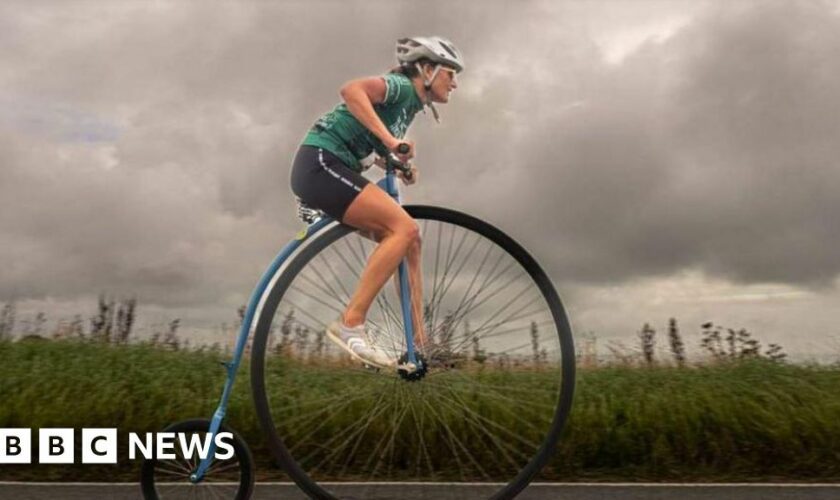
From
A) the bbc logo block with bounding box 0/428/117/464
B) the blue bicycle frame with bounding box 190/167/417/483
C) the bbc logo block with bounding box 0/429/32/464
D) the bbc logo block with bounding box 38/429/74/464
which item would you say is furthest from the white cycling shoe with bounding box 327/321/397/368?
the bbc logo block with bounding box 0/429/32/464

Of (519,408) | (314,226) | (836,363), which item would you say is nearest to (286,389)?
(519,408)

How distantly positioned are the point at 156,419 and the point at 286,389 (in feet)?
2.91

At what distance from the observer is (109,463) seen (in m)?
6.25

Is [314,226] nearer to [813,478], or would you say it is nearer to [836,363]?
[813,478]

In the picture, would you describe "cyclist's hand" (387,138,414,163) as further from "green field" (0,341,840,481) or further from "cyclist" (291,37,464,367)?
"green field" (0,341,840,481)

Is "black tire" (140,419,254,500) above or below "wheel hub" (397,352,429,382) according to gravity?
below

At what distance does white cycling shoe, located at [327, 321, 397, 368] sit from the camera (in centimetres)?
465

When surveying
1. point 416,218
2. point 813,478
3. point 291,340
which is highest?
point 416,218

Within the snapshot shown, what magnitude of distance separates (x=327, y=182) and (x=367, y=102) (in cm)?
41

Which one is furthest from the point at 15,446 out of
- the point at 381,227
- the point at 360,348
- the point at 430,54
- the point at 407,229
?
the point at 430,54

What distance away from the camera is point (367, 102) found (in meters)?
4.52

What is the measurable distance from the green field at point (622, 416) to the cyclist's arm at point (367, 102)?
1.55 meters

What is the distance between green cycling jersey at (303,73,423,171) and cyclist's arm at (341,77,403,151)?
0.06 metres

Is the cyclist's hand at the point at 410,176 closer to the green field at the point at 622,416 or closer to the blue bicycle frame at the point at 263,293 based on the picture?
the blue bicycle frame at the point at 263,293
